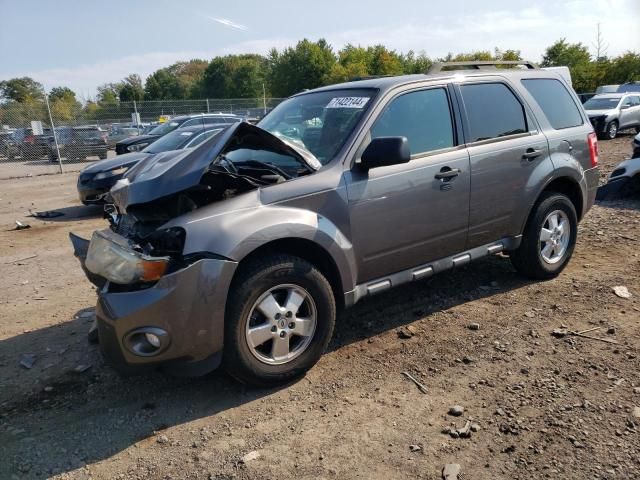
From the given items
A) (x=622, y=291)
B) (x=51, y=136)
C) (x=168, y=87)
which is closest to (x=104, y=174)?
(x=622, y=291)

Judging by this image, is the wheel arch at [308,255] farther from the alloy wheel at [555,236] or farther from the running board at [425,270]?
the alloy wheel at [555,236]

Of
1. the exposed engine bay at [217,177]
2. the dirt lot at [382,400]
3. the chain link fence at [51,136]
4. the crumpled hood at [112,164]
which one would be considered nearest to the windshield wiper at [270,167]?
the exposed engine bay at [217,177]

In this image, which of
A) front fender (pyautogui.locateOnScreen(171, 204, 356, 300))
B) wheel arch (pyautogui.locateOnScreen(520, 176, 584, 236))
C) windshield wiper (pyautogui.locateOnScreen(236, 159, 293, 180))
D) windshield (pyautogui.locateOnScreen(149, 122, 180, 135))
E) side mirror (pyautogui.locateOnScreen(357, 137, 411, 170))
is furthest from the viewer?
windshield (pyautogui.locateOnScreen(149, 122, 180, 135))

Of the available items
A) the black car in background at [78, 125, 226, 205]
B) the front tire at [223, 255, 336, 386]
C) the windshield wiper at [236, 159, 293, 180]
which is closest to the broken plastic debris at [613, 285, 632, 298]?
the front tire at [223, 255, 336, 386]

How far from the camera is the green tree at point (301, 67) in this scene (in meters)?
59.2

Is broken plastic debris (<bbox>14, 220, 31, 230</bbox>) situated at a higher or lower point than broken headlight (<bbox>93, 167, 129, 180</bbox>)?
lower

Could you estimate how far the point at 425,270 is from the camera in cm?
402

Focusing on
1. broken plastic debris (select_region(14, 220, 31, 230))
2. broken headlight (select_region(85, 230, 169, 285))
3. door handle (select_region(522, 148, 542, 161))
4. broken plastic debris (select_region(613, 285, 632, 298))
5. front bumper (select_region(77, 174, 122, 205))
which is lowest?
broken plastic debris (select_region(613, 285, 632, 298))

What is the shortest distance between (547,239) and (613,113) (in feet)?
57.8

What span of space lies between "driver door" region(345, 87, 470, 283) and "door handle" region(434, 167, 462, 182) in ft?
0.03

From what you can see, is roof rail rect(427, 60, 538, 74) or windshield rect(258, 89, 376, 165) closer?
windshield rect(258, 89, 376, 165)

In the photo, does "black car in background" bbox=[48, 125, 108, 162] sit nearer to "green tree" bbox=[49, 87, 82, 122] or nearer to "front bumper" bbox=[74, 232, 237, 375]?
"green tree" bbox=[49, 87, 82, 122]

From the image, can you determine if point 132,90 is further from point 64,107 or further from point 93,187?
point 93,187

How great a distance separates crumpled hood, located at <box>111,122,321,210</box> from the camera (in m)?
3.21
